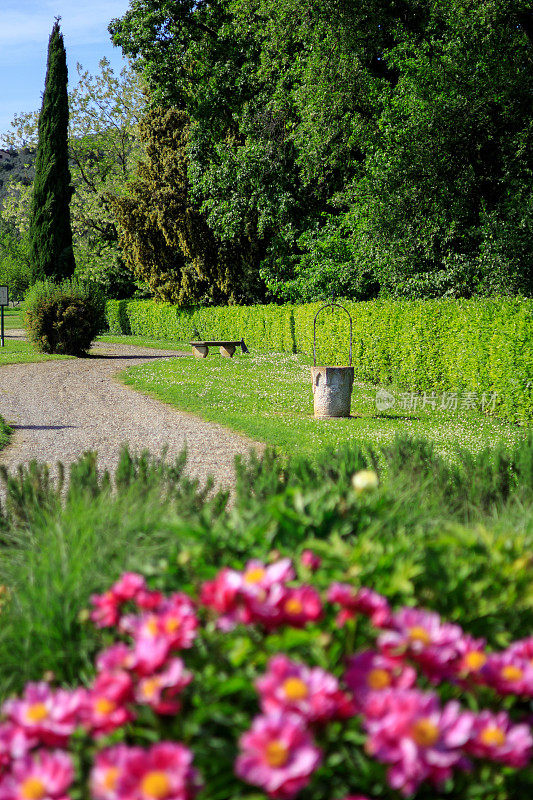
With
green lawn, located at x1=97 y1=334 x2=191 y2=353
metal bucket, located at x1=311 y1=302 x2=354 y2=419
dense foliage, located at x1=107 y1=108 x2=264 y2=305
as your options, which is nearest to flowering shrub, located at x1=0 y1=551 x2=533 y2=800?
metal bucket, located at x1=311 y1=302 x2=354 y2=419

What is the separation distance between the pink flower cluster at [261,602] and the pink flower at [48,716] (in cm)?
33

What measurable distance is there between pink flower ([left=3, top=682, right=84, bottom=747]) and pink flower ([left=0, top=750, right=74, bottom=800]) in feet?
0.16

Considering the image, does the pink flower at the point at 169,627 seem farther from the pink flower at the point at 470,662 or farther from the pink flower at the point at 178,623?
the pink flower at the point at 470,662

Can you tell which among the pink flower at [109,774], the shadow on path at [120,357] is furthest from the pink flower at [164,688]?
the shadow on path at [120,357]

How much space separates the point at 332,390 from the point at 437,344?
10.2ft

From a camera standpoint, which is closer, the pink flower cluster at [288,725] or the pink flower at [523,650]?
the pink flower cluster at [288,725]

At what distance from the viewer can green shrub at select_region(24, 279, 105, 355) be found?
20.7 metres

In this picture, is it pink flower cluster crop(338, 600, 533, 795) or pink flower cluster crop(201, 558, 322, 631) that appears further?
pink flower cluster crop(201, 558, 322, 631)

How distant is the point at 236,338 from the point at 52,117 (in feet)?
33.5

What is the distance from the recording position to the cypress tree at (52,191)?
24328 millimetres

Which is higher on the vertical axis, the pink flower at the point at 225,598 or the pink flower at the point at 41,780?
the pink flower at the point at 225,598

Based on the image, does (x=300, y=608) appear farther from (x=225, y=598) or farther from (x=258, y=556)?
(x=258, y=556)

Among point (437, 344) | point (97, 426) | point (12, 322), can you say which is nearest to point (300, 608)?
point (97, 426)

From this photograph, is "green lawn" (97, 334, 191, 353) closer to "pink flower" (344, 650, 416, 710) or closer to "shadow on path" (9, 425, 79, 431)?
"shadow on path" (9, 425, 79, 431)
